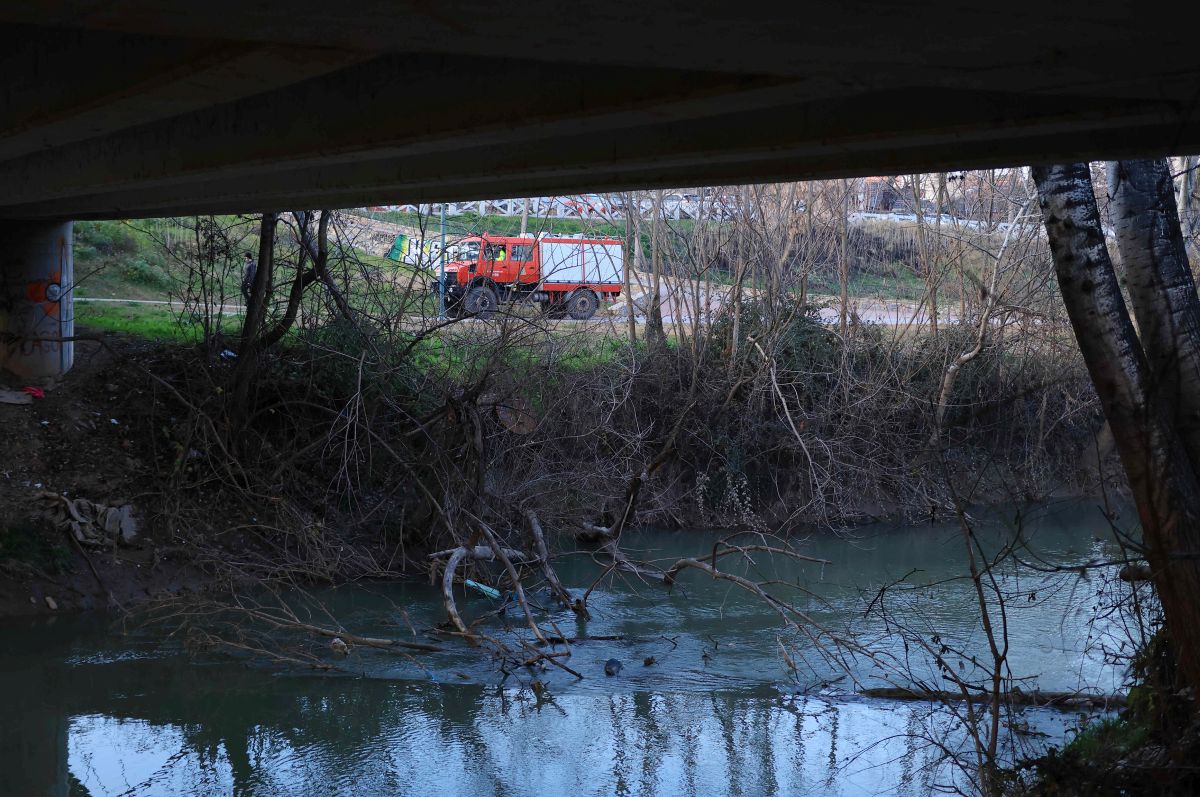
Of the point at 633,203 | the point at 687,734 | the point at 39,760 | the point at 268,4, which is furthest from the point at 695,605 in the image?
the point at 268,4

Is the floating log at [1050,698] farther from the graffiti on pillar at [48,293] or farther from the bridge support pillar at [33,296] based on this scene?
the graffiti on pillar at [48,293]

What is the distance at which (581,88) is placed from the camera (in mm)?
4262

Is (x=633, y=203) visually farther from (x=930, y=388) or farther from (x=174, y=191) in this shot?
(x=174, y=191)

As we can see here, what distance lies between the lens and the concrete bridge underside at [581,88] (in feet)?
9.63

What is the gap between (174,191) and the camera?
9.00 m

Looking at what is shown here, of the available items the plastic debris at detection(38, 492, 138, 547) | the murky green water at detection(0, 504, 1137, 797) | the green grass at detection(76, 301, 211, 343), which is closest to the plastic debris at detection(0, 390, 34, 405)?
the plastic debris at detection(38, 492, 138, 547)

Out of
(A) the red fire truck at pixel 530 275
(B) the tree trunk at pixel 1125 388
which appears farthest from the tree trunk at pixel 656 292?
(B) the tree trunk at pixel 1125 388

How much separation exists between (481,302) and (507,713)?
5.67 meters

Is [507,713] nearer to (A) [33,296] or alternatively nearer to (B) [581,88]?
(B) [581,88]

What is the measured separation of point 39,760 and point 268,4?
22.3 ft

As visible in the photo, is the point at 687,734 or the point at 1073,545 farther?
the point at 1073,545

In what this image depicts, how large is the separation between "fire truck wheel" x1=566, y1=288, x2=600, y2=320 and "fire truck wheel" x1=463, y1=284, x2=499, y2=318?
353cm

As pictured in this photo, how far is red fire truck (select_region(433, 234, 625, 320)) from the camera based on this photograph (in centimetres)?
1335

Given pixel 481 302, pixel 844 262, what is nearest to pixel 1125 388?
pixel 481 302
